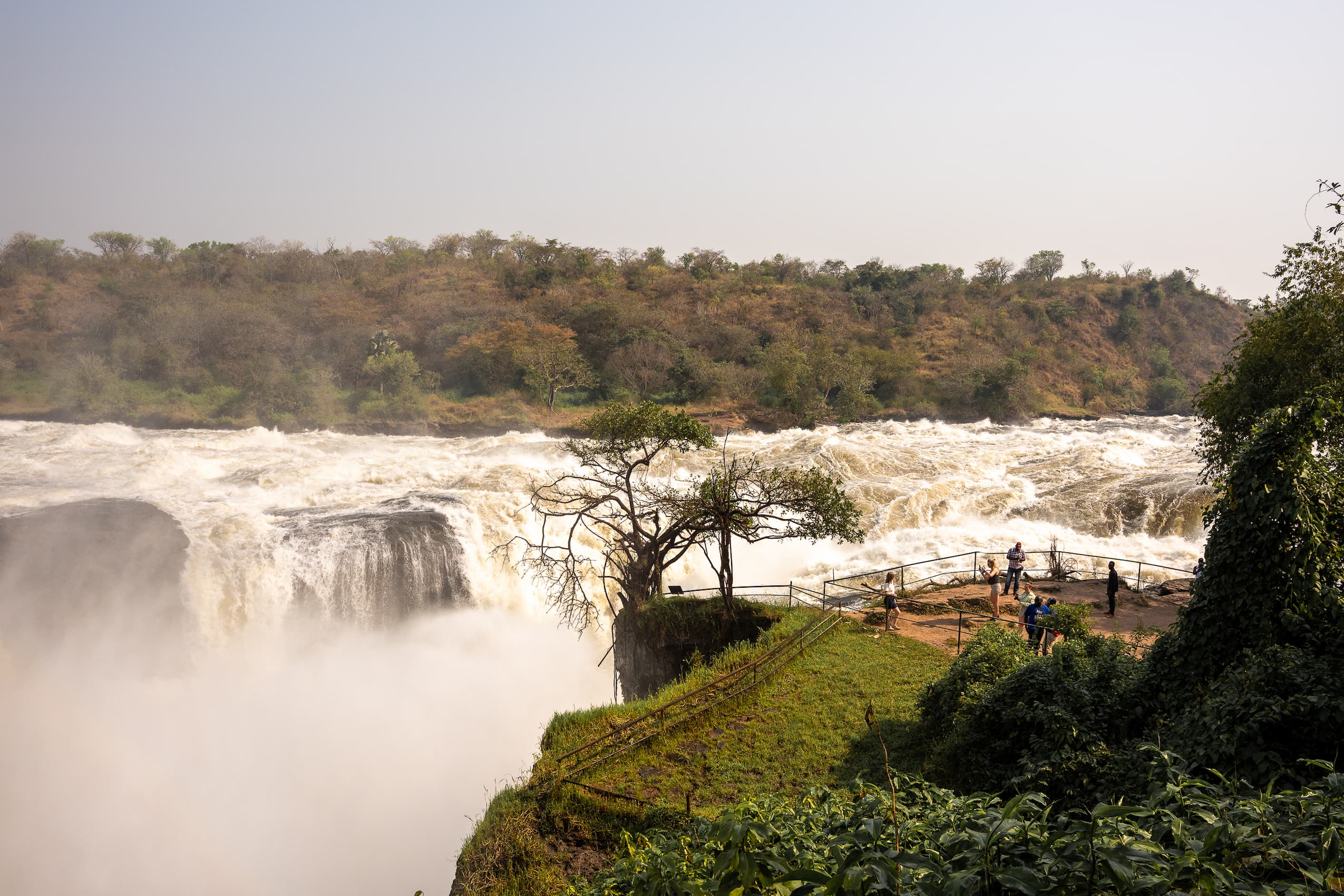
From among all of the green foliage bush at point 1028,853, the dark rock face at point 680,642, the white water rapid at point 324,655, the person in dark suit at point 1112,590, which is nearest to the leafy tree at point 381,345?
the white water rapid at point 324,655

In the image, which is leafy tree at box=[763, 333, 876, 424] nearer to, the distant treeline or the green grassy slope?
the distant treeline

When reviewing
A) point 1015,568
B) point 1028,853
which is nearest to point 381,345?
point 1015,568

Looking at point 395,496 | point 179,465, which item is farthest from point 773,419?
point 179,465

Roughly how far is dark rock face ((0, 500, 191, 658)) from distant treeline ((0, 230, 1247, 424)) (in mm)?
27185

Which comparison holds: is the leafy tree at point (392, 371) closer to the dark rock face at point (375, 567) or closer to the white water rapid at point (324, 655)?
the white water rapid at point (324, 655)

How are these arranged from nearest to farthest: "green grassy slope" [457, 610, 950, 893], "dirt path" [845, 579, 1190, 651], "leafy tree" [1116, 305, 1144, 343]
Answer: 1. "green grassy slope" [457, 610, 950, 893]
2. "dirt path" [845, 579, 1190, 651]
3. "leafy tree" [1116, 305, 1144, 343]

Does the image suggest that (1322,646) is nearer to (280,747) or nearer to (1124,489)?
(280,747)

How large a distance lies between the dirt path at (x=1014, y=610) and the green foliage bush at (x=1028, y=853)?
34.1 feet

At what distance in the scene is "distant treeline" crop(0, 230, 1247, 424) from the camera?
4672 cm

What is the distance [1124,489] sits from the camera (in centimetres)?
2428

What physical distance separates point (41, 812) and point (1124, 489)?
92.4ft

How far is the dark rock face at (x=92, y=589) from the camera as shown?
15.6 metres

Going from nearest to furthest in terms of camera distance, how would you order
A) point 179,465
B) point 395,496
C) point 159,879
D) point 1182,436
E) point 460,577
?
point 159,879 → point 460,577 → point 395,496 → point 179,465 → point 1182,436

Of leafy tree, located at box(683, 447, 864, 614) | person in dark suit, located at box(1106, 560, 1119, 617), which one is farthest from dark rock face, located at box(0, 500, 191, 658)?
person in dark suit, located at box(1106, 560, 1119, 617)
